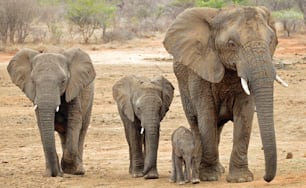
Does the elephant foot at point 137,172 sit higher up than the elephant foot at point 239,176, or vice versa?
the elephant foot at point 239,176

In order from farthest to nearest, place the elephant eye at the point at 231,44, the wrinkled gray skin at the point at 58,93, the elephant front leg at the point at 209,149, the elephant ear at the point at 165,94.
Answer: the elephant ear at the point at 165,94, the wrinkled gray skin at the point at 58,93, the elephant front leg at the point at 209,149, the elephant eye at the point at 231,44

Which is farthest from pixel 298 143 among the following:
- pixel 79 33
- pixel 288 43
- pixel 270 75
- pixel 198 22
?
pixel 79 33

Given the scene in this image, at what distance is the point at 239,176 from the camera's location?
10.7 metres

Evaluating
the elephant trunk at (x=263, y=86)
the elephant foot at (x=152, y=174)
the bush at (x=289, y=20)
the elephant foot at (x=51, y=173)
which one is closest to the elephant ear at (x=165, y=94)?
the elephant foot at (x=152, y=174)

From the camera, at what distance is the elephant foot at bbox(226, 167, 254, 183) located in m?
10.7

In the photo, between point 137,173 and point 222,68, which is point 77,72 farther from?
point 222,68

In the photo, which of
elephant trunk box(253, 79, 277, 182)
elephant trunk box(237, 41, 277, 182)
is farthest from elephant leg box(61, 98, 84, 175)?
elephant trunk box(253, 79, 277, 182)

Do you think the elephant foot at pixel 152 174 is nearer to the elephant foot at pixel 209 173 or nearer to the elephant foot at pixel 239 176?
the elephant foot at pixel 209 173

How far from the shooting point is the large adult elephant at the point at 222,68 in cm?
980

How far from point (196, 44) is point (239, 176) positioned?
1.52 metres

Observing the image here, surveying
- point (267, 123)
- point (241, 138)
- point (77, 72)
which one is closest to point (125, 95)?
point (77, 72)

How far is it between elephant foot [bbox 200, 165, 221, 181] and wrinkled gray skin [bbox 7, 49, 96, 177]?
1696 mm

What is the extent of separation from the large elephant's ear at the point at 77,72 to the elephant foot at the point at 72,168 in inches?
33.3

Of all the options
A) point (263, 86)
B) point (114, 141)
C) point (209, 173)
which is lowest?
point (114, 141)
